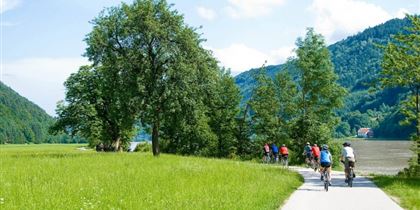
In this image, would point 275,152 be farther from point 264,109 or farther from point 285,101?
point 264,109

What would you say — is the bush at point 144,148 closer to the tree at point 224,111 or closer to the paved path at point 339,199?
the tree at point 224,111

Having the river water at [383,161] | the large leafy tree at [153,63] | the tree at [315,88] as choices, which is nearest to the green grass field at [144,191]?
the river water at [383,161]

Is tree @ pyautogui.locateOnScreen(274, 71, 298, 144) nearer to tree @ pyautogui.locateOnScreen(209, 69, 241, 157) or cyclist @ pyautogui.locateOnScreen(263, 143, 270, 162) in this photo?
tree @ pyautogui.locateOnScreen(209, 69, 241, 157)

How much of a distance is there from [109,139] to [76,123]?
414cm

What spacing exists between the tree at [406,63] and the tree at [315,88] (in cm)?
1740

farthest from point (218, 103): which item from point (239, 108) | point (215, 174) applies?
point (215, 174)

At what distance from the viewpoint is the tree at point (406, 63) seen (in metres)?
25.3

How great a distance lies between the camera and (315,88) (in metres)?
45.8

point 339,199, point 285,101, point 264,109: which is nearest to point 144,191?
point 339,199

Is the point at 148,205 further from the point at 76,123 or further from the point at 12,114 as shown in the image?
the point at 12,114

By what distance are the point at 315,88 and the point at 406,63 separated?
2034 centimetres

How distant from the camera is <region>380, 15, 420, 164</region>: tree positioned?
25.3 meters

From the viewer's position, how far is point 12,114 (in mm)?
197000

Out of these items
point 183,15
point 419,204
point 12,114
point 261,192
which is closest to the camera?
point 419,204
